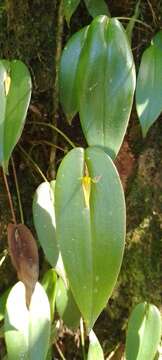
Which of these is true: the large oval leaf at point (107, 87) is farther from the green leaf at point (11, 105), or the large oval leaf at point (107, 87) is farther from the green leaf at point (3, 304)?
the green leaf at point (3, 304)

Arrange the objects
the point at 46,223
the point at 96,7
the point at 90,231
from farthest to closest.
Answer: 1. the point at 96,7
2. the point at 46,223
3. the point at 90,231

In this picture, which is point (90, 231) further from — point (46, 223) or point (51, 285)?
point (51, 285)

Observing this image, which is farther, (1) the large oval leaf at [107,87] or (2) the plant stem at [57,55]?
(2) the plant stem at [57,55]

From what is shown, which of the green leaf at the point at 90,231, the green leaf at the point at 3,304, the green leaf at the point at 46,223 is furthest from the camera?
the green leaf at the point at 3,304

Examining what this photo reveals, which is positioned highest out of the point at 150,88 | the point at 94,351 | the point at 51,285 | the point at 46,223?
the point at 150,88

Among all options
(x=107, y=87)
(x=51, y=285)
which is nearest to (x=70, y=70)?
(x=107, y=87)

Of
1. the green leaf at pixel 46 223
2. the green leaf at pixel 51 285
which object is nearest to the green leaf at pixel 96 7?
the green leaf at pixel 46 223

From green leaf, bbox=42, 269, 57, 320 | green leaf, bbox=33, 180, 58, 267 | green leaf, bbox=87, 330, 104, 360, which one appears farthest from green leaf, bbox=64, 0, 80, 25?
green leaf, bbox=87, 330, 104, 360
